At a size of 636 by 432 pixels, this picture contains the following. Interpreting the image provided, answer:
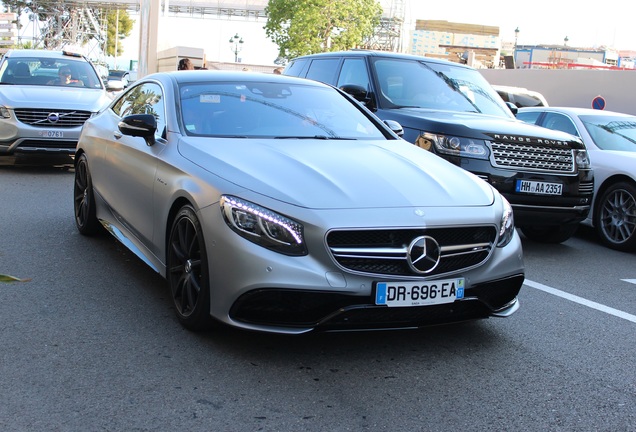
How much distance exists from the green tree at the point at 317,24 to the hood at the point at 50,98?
5026 cm

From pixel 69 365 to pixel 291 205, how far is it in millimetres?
1314

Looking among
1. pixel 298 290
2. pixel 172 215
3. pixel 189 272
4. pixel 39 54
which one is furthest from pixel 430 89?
pixel 39 54

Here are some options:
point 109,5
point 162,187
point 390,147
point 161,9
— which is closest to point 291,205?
point 162,187

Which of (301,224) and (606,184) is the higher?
(301,224)

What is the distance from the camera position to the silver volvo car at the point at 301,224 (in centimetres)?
382

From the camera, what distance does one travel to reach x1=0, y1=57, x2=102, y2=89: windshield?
1245cm

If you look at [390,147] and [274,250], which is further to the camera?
[390,147]

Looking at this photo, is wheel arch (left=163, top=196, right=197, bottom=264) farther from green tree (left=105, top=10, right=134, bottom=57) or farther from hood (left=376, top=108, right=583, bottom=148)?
green tree (left=105, top=10, right=134, bottom=57)

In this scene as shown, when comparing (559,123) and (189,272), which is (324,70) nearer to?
(559,123)

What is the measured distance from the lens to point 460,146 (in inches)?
285

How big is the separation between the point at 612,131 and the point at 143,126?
620 cm

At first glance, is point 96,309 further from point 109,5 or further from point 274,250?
point 109,5

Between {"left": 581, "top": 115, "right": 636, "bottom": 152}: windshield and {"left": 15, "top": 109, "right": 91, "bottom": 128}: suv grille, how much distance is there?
6821mm

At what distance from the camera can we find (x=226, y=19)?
260 ft
